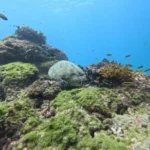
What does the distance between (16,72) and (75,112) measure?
466cm

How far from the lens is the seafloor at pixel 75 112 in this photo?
4234mm

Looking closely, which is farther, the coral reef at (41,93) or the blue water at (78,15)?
the blue water at (78,15)

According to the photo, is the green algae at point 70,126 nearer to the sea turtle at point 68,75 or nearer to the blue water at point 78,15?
the sea turtle at point 68,75

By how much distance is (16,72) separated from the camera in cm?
870

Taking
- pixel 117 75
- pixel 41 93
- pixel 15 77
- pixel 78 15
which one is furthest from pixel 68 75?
pixel 78 15

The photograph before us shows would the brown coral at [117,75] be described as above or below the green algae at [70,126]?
above

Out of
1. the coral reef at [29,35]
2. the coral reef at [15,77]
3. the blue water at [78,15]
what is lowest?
the coral reef at [15,77]

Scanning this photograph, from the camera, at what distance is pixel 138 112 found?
5922 millimetres

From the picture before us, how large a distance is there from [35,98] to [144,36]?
208 meters

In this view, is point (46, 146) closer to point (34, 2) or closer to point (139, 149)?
point (139, 149)

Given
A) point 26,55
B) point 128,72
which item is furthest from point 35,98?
point 26,55

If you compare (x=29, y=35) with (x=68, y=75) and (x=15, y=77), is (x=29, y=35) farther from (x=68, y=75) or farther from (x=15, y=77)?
(x=68, y=75)

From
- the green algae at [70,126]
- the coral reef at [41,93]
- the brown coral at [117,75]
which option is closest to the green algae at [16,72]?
the coral reef at [41,93]

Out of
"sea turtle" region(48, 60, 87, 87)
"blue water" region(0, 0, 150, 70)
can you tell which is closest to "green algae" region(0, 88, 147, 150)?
"sea turtle" region(48, 60, 87, 87)
